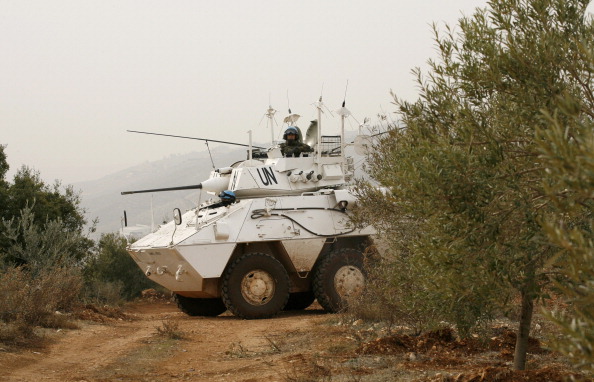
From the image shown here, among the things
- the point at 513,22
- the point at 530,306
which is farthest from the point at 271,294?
the point at 513,22

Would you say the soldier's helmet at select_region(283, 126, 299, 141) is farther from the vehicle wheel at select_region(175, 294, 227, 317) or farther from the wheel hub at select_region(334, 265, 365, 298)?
the vehicle wheel at select_region(175, 294, 227, 317)

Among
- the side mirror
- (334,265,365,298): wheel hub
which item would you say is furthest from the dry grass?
(334,265,365,298): wheel hub

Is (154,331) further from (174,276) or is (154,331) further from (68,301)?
(68,301)

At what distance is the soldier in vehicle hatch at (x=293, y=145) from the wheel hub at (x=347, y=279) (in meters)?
2.86

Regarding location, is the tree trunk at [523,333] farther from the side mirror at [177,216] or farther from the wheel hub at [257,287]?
the side mirror at [177,216]

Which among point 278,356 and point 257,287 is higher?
point 257,287

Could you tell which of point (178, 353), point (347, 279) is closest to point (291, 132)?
point (347, 279)

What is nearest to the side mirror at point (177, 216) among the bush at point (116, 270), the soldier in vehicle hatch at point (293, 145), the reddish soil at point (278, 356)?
the reddish soil at point (278, 356)

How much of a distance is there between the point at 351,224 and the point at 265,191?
1826 mm

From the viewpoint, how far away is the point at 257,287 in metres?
15.5

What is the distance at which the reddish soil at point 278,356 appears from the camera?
28.6 ft

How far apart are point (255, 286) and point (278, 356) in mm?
4840

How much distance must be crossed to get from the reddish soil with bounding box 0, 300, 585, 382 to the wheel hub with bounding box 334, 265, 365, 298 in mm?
1294

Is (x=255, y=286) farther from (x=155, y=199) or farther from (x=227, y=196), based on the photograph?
(x=155, y=199)
